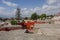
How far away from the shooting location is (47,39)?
6.52 m

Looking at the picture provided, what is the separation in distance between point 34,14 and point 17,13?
455 inches

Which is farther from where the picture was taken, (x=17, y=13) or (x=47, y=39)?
(x=17, y=13)

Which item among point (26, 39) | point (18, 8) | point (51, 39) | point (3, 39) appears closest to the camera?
point (51, 39)

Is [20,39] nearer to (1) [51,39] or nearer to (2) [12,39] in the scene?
(2) [12,39]

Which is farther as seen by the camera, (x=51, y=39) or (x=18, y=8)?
(x=18, y=8)

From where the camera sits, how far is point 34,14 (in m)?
99.8

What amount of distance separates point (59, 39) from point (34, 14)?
93.2 m

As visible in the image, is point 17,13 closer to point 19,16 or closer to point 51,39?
point 19,16

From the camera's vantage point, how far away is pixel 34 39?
680 cm

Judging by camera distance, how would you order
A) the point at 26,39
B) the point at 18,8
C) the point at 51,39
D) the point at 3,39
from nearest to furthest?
the point at 51,39 < the point at 26,39 < the point at 3,39 < the point at 18,8

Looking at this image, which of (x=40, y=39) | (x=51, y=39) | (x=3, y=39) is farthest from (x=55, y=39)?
(x=3, y=39)

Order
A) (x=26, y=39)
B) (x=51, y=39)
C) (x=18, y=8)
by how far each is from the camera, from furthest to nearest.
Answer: (x=18, y=8) → (x=26, y=39) → (x=51, y=39)

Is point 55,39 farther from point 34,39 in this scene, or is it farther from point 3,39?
point 3,39

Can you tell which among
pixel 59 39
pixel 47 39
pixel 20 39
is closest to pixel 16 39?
pixel 20 39
